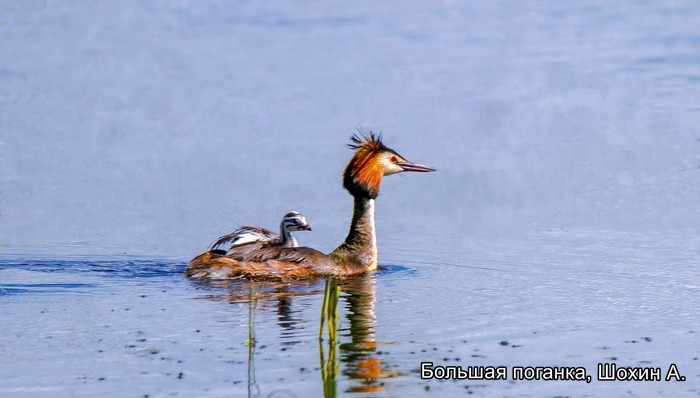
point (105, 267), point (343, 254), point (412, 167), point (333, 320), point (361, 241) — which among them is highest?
point (412, 167)

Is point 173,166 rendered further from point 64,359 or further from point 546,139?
point 64,359

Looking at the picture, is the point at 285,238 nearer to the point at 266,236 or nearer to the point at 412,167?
the point at 266,236

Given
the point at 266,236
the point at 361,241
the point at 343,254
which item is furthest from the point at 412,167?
the point at 266,236

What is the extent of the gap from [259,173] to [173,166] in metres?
1.09

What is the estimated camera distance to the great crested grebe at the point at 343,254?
41.8 ft

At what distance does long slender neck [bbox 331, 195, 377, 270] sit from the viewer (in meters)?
13.2

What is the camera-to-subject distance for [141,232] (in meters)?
14.1

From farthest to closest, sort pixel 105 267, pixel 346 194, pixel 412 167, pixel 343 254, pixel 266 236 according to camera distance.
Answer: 1. pixel 346 194
2. pixel 412 167
3. pixel 266 236
4. pixel 343 254
5. pixel 105 267

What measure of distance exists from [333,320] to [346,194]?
686 cm

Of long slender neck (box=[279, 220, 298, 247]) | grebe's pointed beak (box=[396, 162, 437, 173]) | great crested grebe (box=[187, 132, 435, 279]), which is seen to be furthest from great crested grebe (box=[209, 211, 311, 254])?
grebe's pointed beak (box=[396, 162, 437, 173])

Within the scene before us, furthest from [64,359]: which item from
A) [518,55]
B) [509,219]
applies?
[518,55]

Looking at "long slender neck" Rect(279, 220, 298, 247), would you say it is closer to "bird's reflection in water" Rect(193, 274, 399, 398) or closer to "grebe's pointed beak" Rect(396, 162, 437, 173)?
"bird's reflection in water" Rect(193, 274, 399, 398)

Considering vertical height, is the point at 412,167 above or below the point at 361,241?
above

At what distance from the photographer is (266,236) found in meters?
13.4
